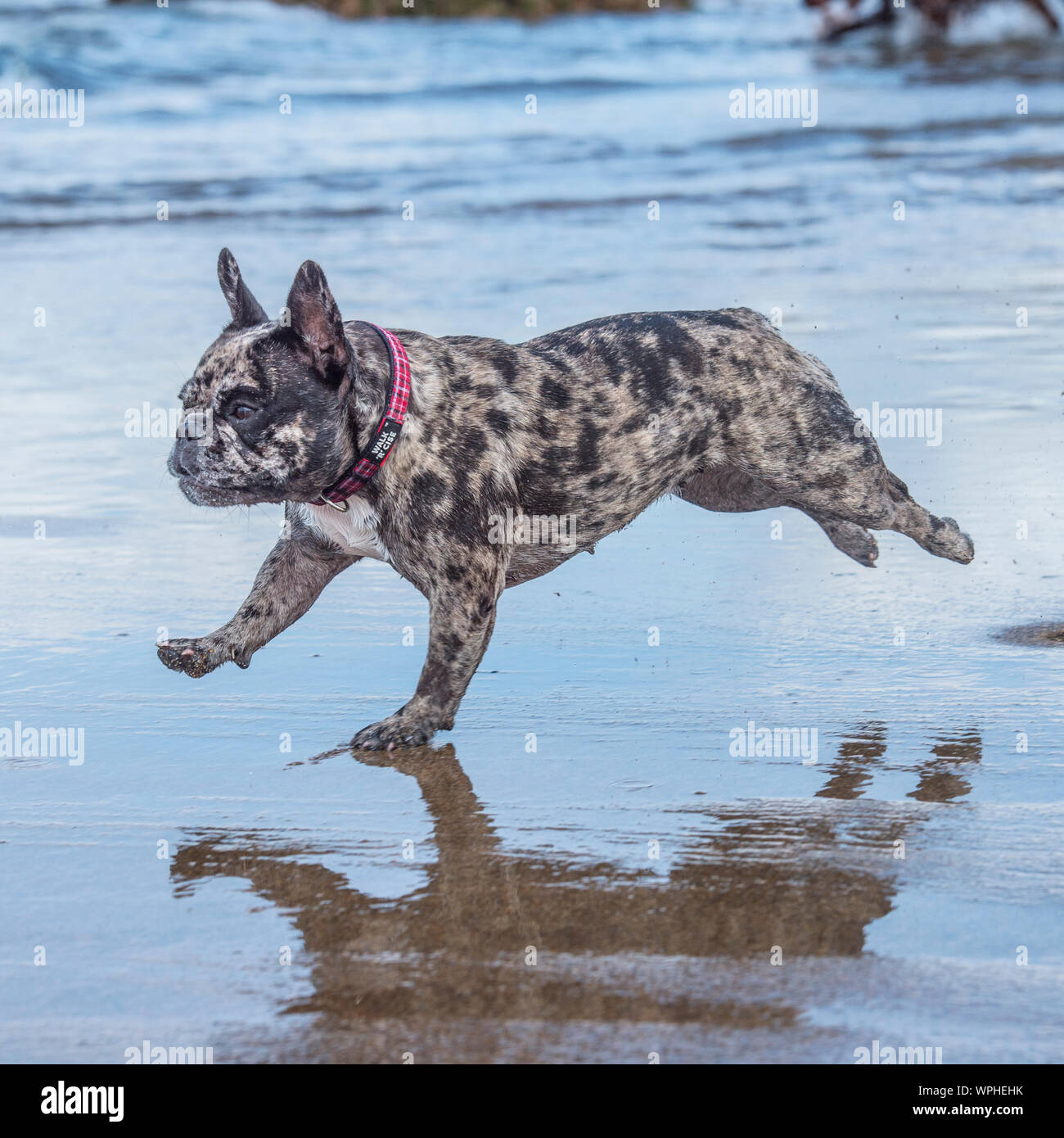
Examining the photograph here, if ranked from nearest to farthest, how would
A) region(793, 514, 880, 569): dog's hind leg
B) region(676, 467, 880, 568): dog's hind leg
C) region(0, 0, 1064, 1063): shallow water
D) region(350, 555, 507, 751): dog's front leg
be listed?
region(0, 0, 1064, 1063): shallow water → region(350, 555, 507, 751): dog's front leg → region(676, 467, 880, 568): dog's hind leg → region(793, 514, 880, 569): dog's hind leg

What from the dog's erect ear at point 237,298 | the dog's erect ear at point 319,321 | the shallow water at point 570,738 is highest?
the dog's erect ear at point 237,298

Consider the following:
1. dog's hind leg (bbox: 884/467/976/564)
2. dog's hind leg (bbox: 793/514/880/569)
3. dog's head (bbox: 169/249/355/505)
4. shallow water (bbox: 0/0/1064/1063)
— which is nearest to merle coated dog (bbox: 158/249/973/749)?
dog's head (bbox: 169/249/355/505)

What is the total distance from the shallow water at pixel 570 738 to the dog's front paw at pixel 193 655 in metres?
0.12

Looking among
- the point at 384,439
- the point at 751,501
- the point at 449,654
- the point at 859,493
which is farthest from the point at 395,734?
the point at 859,493

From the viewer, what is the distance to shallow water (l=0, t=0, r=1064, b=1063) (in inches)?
145

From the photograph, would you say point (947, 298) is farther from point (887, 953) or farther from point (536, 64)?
point (536, 64)

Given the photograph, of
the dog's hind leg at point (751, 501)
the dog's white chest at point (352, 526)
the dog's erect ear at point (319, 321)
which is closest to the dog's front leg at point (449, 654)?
the dog's white chest at point (352, 526)

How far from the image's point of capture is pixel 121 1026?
11.9 ft

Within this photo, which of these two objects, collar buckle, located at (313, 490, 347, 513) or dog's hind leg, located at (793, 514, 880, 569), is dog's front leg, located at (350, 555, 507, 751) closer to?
collar buckle, located at (313, 490, 347, 513)

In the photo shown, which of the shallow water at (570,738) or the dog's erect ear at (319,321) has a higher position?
the dog's erect ear at (319,321)

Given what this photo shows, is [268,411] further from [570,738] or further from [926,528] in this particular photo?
[926,528]

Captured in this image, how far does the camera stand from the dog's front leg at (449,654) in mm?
5367

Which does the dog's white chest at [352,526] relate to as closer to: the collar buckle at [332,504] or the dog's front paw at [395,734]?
the collar buckle at [332,504]
